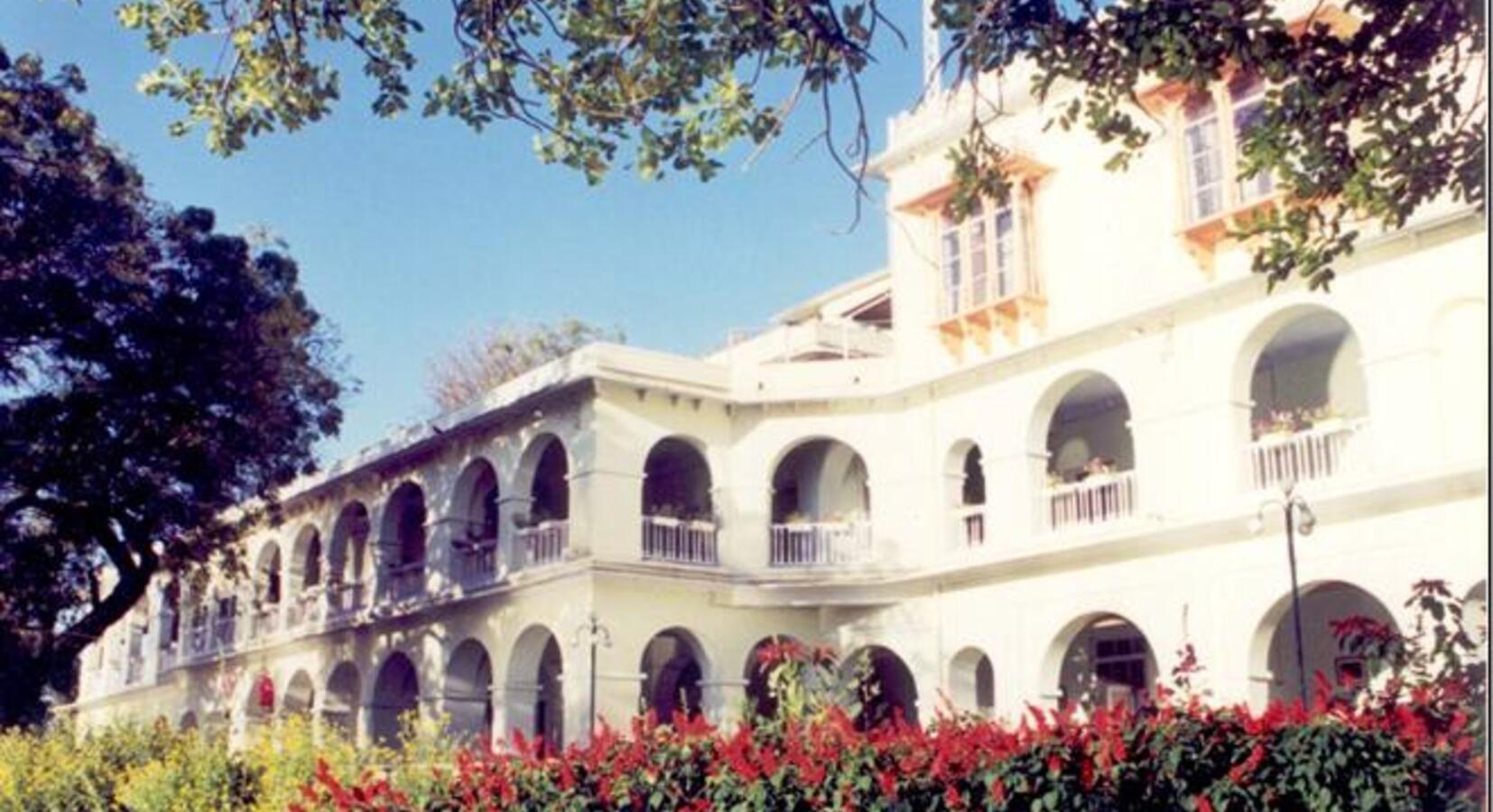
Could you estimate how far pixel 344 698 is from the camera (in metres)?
16.3

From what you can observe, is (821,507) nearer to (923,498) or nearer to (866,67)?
(923,498)

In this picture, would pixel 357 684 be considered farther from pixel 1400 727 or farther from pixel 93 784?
pixel 1400 727

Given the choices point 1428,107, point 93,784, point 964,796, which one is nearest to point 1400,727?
point 964,796

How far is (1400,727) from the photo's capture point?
4.34m

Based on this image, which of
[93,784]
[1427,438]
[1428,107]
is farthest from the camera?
[1427,438]

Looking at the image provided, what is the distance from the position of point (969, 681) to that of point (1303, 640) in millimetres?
3309

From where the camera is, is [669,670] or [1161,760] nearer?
[1161,760]

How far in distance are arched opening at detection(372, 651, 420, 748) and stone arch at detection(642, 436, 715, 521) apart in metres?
2.99

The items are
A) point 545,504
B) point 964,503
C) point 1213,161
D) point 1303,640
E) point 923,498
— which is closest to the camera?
point 1213,161

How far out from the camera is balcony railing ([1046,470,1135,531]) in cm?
1280

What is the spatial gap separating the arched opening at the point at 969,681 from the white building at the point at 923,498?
0.13 feet

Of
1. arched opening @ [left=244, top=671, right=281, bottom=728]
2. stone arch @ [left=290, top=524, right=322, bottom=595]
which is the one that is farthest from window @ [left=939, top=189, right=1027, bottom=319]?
arched opening @ [left=244, top=671, right=281, bottom=728]

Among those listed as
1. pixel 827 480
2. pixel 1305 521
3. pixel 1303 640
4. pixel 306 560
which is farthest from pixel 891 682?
pixel 1305 521

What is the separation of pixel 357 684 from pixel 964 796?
13044 mm
